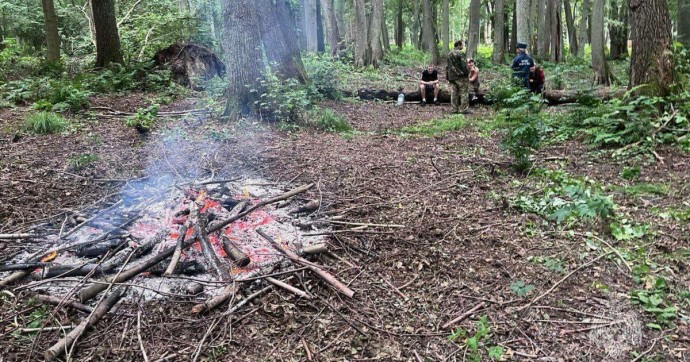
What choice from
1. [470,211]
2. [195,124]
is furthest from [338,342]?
[195,124]

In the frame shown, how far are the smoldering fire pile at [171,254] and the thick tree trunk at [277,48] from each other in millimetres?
6485

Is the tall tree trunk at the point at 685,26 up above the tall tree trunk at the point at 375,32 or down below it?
below

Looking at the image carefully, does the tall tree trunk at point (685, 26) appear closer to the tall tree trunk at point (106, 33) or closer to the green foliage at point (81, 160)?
the green foliage at point (81, 160)

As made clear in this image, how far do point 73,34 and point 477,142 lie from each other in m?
19.5

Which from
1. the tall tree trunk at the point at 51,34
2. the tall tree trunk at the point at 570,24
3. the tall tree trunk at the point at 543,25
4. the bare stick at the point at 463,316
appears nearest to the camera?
the bare stick at the point at 463,316

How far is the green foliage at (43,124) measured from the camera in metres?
8.17

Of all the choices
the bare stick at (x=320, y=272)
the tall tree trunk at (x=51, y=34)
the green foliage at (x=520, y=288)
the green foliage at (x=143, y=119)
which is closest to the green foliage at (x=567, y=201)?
the green foliage at (x=520, y=288)

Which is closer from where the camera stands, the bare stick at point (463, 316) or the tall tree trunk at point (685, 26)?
the bare stick at point (463, 316)

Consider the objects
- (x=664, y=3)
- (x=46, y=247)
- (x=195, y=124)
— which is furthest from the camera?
(x=195, y=124)

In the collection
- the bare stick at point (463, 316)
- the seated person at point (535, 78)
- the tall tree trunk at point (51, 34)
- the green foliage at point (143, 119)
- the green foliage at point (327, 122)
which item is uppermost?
the tall tree trunk at point (51, 34)

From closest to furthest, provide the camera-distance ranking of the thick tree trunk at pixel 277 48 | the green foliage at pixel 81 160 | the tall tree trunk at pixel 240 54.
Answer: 1. the green foliage at pixel 81 160
2. the tall tree trunk at pixel 240 54
3. the thick tree trunk at pixel 277 48

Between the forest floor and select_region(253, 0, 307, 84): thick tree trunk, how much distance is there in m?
4.28

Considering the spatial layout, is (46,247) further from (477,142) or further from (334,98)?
(334,98)

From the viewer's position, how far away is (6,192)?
546 cm
